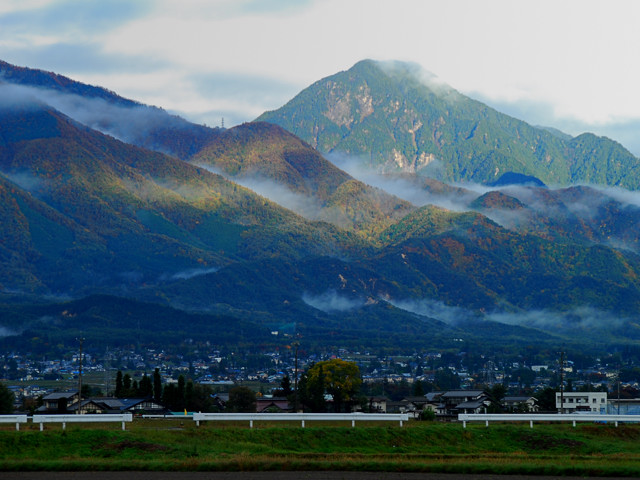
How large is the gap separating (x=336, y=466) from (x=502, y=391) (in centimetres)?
8346

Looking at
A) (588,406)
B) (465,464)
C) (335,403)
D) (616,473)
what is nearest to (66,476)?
(465,464)

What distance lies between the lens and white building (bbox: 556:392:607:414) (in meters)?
117

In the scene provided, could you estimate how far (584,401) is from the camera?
12112cm

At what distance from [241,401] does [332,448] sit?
60.9m

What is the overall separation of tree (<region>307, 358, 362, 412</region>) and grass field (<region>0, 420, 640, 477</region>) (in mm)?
45082

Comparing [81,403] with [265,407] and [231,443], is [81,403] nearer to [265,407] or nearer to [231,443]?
[265,407]

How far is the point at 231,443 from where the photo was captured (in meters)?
52.1

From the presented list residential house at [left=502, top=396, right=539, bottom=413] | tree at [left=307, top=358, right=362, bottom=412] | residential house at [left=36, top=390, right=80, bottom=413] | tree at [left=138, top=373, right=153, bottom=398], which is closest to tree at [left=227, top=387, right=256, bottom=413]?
tree at [left=307, top=358, right=362, bottom=412]

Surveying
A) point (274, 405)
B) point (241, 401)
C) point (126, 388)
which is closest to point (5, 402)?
point (126, 388)

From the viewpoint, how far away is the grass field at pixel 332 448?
45.5 metres

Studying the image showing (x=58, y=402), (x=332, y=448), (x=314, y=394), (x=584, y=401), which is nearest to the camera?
(x=332, y=448)

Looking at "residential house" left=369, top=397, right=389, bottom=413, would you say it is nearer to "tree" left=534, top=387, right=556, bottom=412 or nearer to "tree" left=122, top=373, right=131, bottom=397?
"tree" left=534, top=387, right=556, bottom=412

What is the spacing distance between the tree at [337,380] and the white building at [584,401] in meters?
24.9

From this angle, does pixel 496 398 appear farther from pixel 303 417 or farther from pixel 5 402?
pixel 303 417
